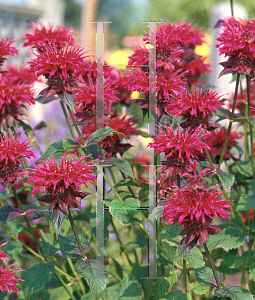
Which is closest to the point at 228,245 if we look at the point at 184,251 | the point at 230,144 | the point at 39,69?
the point at 184,251

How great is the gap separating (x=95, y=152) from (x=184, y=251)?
37 cm

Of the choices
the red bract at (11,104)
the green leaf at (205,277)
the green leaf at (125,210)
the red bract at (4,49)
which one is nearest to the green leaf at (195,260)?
the green leaf at (205,277)

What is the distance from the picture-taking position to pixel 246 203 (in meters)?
0.95

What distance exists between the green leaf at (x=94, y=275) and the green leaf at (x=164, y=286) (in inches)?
7.0

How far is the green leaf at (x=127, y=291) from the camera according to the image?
3.00 ft

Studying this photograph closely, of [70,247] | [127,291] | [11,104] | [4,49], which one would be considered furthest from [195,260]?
[4,49]

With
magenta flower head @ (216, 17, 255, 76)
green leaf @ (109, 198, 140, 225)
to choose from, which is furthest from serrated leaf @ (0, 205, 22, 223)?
magenta flower head @ (216, 17, 255, 76)

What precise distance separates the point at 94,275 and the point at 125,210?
0.21m

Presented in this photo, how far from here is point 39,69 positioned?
34.2 inches

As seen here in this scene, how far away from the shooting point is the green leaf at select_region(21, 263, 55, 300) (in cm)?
86

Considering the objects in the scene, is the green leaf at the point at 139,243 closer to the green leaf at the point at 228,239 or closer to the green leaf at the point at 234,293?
the green leaf at the point at 228,239

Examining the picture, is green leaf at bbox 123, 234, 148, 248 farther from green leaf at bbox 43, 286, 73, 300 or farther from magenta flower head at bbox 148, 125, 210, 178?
magenta flower head at bbox 148, 125, 210, 178

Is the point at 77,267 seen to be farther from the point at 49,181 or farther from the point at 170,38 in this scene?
the point at 170,38

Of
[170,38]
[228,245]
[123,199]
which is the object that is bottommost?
[228,245]
